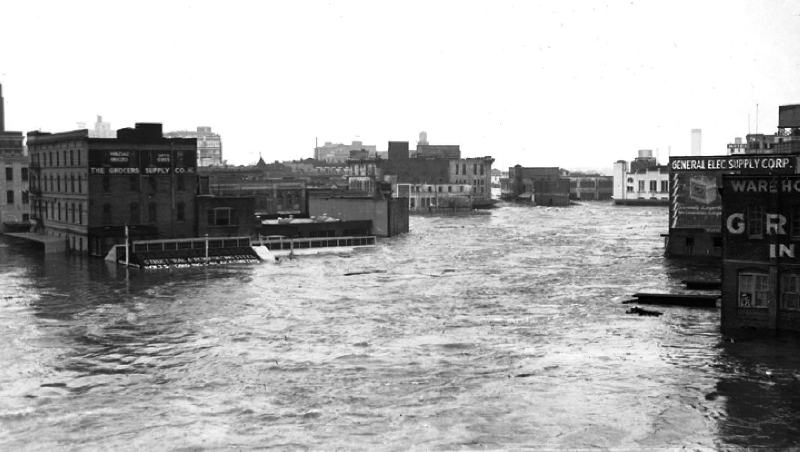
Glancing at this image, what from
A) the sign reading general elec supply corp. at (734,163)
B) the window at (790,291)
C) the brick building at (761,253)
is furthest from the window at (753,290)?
the sign reading general elec supply corp. at (734,163)

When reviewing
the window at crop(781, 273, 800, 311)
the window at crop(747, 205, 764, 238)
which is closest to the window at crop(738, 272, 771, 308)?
the window at crop(781, 273, 800, 311)

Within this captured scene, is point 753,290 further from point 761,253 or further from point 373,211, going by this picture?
point 373,211

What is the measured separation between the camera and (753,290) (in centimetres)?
4291

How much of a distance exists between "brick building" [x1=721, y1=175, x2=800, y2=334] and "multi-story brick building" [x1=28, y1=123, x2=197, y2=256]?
2215 inches

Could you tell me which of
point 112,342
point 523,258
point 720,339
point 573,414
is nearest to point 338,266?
point 523,258

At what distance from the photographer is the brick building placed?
41750 mm

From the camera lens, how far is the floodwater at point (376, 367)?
96.1ft

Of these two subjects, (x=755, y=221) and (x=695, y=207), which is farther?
(x=695, y=207)

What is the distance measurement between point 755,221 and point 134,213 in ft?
194

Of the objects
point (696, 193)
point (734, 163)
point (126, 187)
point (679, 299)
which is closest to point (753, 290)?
point (679, 299)

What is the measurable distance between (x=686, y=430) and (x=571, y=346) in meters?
13.4

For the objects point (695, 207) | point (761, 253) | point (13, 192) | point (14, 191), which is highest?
point (14, 191)

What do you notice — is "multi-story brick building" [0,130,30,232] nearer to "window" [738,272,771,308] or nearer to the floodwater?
the floodwater

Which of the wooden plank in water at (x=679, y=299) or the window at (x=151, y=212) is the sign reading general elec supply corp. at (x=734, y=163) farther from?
the window at (x=151, y=212)
